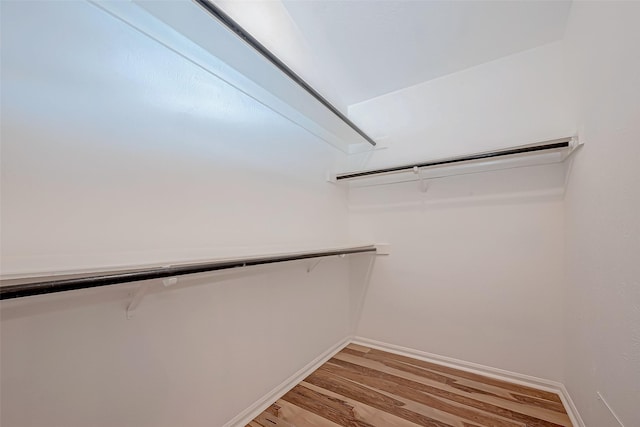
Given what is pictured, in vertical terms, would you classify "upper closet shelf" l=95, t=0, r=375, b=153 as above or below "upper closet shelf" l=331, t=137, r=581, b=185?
above

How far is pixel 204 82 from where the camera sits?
1.21 m

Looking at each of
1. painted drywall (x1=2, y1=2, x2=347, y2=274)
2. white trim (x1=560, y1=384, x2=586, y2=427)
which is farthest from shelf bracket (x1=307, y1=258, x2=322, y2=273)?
white trim (x1=560, y1=384, x2=586, y2=427)

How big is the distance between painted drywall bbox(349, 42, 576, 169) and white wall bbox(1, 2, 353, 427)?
114cm

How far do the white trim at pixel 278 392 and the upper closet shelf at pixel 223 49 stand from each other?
1702mm

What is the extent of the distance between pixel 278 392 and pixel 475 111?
231 cm

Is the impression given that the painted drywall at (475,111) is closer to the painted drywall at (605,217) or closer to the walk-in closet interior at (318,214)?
the walk-in closet interior at (318,214)

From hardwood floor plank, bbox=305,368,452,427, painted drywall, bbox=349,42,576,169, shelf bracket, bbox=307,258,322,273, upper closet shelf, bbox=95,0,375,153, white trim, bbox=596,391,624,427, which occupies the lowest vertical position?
hardwood floor plank, bbox=305,368,452,427

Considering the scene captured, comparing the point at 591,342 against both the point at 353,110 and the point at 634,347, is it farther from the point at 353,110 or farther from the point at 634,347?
the point at 353,110

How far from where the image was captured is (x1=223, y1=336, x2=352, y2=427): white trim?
130cm

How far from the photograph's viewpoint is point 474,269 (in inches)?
70.4

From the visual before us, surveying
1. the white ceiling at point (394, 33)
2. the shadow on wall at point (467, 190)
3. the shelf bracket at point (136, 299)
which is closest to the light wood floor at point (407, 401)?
the shelf bracket at point (136, 299)

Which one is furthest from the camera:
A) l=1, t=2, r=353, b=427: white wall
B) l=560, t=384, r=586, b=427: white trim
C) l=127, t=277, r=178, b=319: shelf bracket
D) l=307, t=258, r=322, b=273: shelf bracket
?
l=307, t=258, r=322, b=273: shelf bracket

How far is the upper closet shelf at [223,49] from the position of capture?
36.8 inches

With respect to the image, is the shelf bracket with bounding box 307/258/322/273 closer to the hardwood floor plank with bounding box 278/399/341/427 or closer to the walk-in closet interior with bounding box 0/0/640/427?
the walk-in closet interior with bounding box 0/0/640/427
